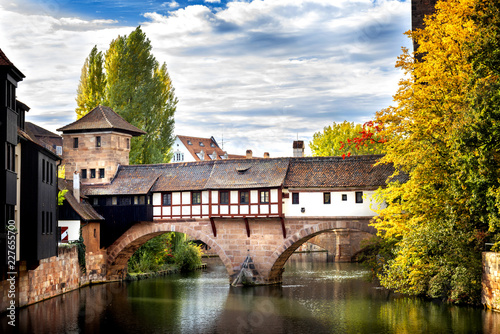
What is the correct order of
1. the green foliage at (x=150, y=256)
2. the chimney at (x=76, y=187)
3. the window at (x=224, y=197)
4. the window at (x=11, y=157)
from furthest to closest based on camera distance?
the green foliage at (x=150, y=256), the chimney at (x=76, y=187), the window at (x=224, y=197), the window at (x=11, y=157)

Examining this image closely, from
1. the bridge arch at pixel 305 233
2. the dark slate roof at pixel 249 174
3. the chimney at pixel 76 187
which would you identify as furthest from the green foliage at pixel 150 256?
the bridge arch at pixel 305 233

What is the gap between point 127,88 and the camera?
149 feet

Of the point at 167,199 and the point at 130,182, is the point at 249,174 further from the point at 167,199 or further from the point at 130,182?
the point at 130,182

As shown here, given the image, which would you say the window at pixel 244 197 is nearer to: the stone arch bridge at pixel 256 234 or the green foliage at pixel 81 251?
the stone arch bridge at pixel 256 234

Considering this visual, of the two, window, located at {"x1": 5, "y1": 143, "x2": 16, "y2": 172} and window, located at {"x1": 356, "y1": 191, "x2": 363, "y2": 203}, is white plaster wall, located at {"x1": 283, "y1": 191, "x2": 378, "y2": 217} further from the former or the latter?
window, located at {"x1": 5, "y1": 143, "x2": 16, "y2": 172}

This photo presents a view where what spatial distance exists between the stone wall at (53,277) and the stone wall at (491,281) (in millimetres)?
16560

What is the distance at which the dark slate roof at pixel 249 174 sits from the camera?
35.3 meters

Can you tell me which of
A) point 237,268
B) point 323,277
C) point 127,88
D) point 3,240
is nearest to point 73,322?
point 3,240

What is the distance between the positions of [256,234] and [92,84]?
17474 millimetres

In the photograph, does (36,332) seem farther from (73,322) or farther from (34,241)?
(34,241)

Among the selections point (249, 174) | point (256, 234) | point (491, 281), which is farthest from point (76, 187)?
point (491, 281)

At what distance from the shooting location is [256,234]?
1400 inches

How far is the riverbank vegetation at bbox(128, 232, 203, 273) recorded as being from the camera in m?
41.5

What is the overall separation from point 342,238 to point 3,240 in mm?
36077
